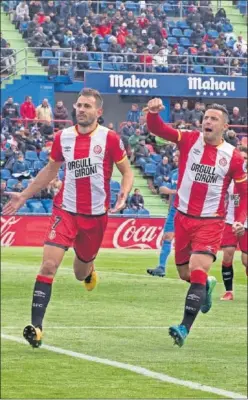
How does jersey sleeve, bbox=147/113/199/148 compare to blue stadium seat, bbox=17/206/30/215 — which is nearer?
jersey sleeve, bbox=147/113/199/148

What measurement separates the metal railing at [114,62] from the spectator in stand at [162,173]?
304 inches

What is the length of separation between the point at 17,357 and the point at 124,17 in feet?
92.3

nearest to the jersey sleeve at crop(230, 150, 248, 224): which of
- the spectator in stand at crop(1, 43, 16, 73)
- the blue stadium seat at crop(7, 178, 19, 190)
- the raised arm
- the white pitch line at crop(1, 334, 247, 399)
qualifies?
the raised arm

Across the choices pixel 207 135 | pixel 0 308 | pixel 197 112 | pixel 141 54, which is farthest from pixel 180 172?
pixel 141 54

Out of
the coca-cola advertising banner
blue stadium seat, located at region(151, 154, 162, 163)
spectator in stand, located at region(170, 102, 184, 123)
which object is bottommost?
the coca-cola advertising banner

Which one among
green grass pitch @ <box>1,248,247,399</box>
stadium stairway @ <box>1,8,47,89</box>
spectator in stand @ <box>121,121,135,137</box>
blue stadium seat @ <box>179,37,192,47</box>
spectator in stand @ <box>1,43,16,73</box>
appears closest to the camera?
green grass pitch @ <box>1,248,247,399</box>

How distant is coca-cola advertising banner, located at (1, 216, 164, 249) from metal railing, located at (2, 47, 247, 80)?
7.24 meters

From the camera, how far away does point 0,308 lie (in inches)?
1007

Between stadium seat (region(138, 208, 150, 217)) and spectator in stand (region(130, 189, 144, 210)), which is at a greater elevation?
spectator in stand (region(130, 189, 144, 210))

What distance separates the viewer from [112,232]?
129 ft

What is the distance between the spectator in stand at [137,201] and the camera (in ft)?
124

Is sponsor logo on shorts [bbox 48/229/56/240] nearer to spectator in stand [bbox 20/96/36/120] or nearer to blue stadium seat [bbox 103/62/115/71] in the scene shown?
spectator in stand [bbox 20/96/36/120]

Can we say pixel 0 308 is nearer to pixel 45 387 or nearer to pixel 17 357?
pixel 17 357

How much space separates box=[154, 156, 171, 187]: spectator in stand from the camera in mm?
36219
